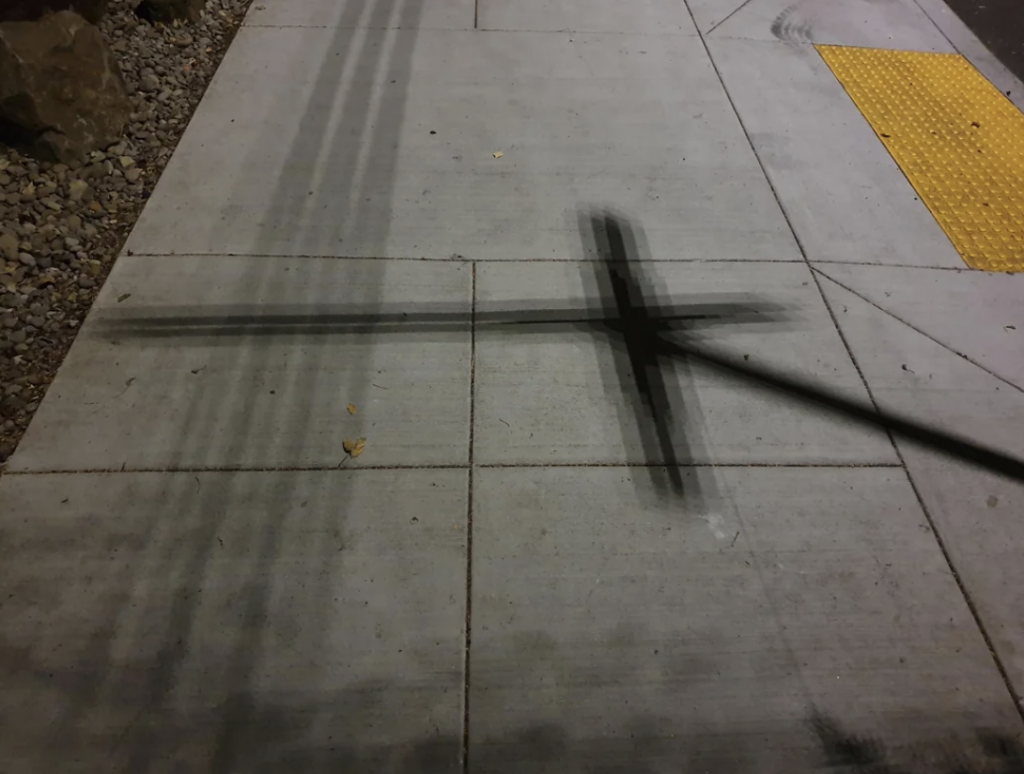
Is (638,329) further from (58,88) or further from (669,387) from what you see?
(58,88)

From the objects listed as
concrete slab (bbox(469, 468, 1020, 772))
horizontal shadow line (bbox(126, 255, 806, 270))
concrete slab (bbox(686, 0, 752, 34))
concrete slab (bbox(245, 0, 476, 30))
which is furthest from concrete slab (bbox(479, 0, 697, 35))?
concrete slab (bbox(469, 468, 1020, 772))

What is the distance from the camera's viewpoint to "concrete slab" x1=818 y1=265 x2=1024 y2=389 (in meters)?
2.85

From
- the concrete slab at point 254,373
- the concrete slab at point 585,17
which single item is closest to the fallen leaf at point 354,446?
the concrete slab at point 254,373

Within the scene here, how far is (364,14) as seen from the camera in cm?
427

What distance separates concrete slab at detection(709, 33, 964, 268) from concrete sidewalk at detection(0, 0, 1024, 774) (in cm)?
3

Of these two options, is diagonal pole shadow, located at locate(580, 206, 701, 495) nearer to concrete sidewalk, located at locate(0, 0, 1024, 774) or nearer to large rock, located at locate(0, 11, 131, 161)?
concrete sidewalk, located at locate(0, 0, 1024, 774)

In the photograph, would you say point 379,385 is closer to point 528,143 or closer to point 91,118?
point 528,143

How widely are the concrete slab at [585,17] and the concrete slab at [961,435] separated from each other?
2.47m

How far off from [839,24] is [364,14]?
335cm

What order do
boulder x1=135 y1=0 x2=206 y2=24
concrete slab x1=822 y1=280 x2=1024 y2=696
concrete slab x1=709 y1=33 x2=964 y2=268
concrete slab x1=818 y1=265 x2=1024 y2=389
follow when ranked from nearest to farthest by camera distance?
concrete slab x1=822 y1=280 x2=1024 y2=696 < concrete slab x1=818 y1=265 x2=1024 y2=389 < concrete slab x1=709 y1=33 x2=964 y2=268 < boulder x1=135 y1=0 x2=206 y2=24

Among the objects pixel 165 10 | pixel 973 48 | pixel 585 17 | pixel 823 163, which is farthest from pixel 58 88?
pixel 973 48

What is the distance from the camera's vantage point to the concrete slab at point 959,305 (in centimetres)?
285

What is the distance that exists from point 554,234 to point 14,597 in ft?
8.25

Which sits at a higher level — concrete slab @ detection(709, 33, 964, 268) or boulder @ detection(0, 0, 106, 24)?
boulder @ detection(0, 0, 106, 24)
